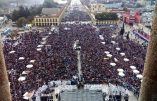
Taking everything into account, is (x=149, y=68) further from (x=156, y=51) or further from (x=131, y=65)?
(x=131, y=65)

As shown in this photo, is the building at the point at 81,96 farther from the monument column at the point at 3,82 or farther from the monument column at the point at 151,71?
the monument column at the point at 3,82

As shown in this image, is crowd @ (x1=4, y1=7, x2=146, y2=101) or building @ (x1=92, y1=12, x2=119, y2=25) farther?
building @ (x1=92, y1=12, x2=119, y2=25)

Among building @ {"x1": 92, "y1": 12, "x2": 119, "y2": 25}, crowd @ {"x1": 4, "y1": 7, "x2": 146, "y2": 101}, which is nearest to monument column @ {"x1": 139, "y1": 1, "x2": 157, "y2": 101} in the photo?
crowd @ {"x1": 4, "y1": 7, "x2": 146, "y2": 101}

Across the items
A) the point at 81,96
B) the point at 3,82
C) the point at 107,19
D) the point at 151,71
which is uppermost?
the point at 151,71

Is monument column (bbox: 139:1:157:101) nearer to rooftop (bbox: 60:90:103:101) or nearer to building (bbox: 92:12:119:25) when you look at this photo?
rooftop (bbox: 60:90:103:101)

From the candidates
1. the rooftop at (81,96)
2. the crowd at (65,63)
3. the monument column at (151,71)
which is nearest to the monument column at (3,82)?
the monument column at (151,71)

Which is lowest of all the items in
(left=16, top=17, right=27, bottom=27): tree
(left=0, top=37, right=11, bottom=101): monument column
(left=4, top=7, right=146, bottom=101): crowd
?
(left=4, top=7, right=146, bottom=101): crowd

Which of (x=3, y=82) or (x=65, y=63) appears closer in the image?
(x=3, y=82)

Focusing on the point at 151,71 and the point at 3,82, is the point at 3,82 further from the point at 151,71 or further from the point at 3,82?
the point at 151,71

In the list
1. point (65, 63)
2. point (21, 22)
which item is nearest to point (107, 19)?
point (21, 22)
